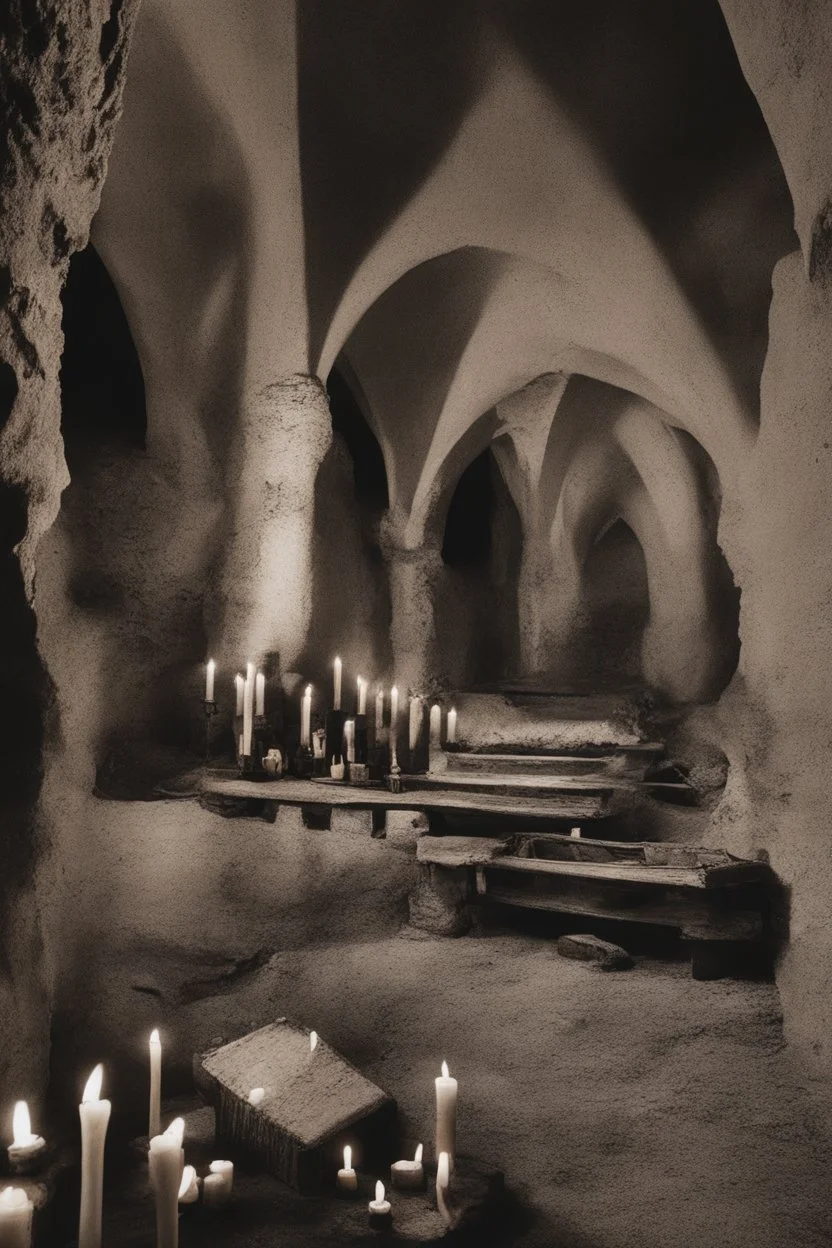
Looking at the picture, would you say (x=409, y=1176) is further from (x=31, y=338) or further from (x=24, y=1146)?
Answer: (x=31, y=338)

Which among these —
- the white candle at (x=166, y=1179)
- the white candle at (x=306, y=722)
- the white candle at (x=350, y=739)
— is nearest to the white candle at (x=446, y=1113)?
the white candle at (x=166, y=1179)

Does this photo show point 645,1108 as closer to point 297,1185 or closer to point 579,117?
point 297,1185

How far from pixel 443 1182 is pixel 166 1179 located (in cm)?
106

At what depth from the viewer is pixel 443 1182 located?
103 inches

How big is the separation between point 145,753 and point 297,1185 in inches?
187

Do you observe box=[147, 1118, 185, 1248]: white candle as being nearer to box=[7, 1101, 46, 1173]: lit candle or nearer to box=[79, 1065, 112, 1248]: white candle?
box=[79, 1065, 112, 1248]: white candle

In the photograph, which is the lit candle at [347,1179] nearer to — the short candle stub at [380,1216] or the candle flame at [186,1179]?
the short candle stub at [380,1216]

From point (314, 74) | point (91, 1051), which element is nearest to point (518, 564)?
point (314, 74)

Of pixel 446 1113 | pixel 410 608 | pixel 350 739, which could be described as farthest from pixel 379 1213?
pixel 410 608

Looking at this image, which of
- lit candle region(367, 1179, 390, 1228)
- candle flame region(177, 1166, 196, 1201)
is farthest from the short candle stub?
candle flame region(177, 1166, 196, 1201)

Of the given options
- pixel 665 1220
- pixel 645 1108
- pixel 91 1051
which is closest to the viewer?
pixel 665 1220

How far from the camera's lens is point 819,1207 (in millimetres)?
2680

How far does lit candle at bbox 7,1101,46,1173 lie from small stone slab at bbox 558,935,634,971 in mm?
2842

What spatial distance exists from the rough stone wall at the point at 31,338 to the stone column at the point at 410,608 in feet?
27.2
